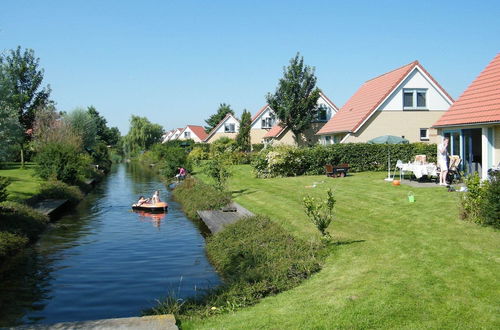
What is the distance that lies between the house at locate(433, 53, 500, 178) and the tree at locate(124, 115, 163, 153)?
85.8 m

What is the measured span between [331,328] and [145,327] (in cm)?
275

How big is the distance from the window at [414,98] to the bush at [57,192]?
23.4 meters

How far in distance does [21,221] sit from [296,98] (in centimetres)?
3538

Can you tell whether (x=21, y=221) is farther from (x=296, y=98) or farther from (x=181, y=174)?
(x=296, y=98)

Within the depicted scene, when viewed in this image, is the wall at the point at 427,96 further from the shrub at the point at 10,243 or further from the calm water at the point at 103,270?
the shrub at the point at 10,243

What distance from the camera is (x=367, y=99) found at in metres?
36.3

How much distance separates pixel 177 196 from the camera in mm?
29344

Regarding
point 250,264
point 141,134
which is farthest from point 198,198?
point 141,134

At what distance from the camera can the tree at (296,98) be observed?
158 feet

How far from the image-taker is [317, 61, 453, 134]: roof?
33.4 meters

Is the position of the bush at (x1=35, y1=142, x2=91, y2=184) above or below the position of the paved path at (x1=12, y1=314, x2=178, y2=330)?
above

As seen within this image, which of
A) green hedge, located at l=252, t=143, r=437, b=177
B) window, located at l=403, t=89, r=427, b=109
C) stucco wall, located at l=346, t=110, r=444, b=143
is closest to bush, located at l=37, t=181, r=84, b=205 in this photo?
green hedge, located at l=252, t=143, r=437, b=177

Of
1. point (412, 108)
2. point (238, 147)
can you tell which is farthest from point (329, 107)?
point (412, 108)

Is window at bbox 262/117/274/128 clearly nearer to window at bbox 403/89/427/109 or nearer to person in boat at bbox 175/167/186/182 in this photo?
person in boat at bbox 175/167/186/182
